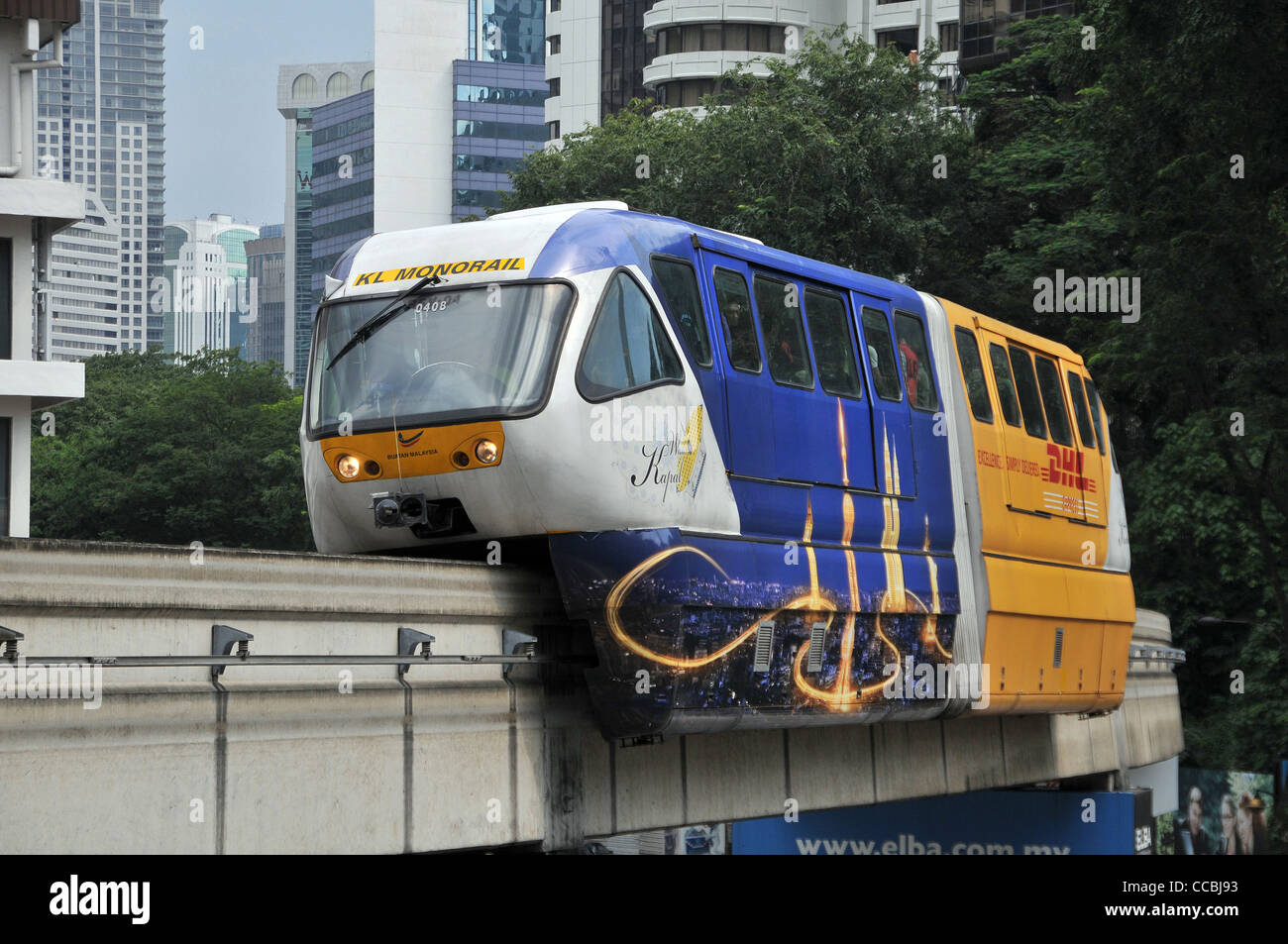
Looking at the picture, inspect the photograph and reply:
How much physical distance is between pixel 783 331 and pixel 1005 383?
4.83 metres

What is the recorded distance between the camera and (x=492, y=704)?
Result: 12.0 meters

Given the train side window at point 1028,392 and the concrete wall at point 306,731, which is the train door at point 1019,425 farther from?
the concrete wall at point 306,731

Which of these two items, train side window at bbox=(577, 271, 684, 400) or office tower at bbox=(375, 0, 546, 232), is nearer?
train side window at bbox=(577, 271, 684, 400)

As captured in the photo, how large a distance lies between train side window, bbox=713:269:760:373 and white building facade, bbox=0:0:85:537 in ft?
105

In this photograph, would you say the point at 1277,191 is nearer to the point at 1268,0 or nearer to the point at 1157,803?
the point at 1268,0

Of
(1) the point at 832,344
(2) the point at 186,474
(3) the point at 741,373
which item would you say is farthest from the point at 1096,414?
(2) the point at 186,474

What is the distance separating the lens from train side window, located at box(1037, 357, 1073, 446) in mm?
19484

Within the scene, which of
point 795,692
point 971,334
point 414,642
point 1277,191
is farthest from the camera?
point 1277,191

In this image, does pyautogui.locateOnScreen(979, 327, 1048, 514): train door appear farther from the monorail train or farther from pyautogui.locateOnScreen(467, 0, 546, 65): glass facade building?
pyautogui.locateOnScreen(467, 0, 546, 65): glass facade building

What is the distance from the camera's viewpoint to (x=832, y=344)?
48.6 ft

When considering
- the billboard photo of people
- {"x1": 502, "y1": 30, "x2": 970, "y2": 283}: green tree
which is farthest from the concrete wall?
{"x1": 502, "y1": 30, "x2": 970, "y2": 283}: green tree

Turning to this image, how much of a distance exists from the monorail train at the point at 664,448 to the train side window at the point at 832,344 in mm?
25
